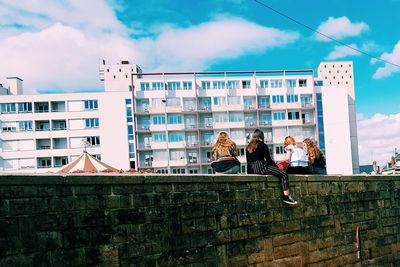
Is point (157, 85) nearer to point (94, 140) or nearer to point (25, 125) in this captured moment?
point (94, 140)

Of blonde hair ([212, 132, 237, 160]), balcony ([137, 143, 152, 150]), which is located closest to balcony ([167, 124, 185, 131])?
→ balcony ([137, 143, 152, 150])

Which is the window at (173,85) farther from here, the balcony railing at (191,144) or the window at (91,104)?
the window at (91,104)

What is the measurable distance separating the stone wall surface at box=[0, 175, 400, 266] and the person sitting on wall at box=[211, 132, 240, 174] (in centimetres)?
92

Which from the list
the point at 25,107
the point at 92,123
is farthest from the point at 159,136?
the point at 25,107

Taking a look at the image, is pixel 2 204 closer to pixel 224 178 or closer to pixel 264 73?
pixel 224 178

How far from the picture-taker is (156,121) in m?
67.3

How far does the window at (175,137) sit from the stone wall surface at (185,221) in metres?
55.5

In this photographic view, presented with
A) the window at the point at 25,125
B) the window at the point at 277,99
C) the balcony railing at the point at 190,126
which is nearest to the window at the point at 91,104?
the window at the point at 25,125

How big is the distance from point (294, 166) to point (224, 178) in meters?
2.83

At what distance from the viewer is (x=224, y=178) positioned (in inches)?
318

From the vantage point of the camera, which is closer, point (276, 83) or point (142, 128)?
point (142, 128)

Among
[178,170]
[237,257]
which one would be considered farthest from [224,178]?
[178,170]

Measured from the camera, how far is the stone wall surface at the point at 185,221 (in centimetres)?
549

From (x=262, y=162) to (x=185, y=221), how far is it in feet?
8.14
